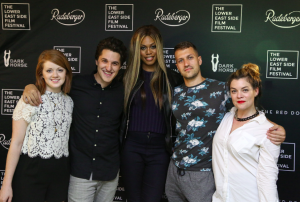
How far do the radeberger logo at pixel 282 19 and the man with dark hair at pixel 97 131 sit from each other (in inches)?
63.0

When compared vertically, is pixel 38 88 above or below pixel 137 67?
below

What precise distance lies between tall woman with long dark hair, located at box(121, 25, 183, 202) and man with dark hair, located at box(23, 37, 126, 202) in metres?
0.11

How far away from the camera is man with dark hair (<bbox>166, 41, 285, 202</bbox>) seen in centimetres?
171

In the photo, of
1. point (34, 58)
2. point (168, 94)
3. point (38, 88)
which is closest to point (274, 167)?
point (168, 94)

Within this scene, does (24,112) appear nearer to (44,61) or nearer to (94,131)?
(44,61)

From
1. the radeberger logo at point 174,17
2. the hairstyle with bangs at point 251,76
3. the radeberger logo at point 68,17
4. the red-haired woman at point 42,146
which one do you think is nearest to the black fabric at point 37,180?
the red-haired woman at point 42,146

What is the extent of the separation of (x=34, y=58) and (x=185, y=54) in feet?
5.66

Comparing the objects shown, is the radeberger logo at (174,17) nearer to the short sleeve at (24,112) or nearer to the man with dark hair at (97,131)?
the man with dark hair at (97,131)

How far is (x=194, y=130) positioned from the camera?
5.77 feet

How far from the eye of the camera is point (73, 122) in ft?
6.00

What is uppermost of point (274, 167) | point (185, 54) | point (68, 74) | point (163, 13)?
point (163, 13)

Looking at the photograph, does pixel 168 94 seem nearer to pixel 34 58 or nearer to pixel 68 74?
pixel 68 74

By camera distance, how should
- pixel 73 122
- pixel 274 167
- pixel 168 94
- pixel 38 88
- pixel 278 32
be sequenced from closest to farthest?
pixel 274 167
pixel 38 88
pixel 73 122
pixel 168 94
pixel 278 32

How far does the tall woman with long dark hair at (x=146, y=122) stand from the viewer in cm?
190
